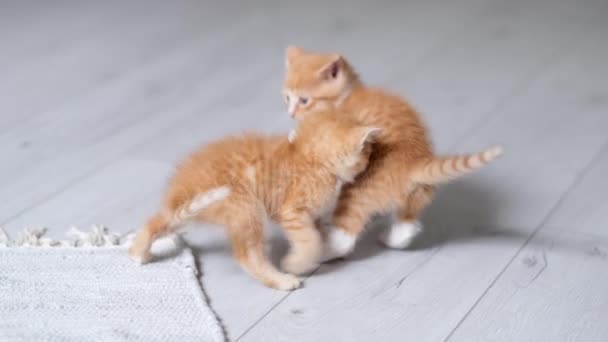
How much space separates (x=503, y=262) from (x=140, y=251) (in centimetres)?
69

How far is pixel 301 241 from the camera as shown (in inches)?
59.3

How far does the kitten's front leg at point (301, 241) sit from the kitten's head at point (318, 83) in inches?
12.5

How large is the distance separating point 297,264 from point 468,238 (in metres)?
0.38

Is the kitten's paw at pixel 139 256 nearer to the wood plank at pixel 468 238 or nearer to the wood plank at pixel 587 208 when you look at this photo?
the wood plank at pixel 468 238

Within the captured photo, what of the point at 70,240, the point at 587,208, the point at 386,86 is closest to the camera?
the point at 70,240

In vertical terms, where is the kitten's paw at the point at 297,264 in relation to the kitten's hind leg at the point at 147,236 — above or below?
below

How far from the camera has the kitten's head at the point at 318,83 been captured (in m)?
1.74

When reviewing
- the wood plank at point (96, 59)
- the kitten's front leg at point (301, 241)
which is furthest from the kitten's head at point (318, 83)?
the wood plank at point (96, 59)

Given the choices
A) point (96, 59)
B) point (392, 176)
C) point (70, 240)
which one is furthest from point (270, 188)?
point (96, 59)

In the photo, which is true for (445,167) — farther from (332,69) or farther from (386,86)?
(386,86)

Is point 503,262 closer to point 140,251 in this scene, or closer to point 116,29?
point 140,251

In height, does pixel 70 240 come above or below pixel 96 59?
below

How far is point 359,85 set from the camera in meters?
1.81

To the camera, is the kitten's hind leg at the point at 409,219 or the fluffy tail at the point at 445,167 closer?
the fluffy tail at the point at 445,167
